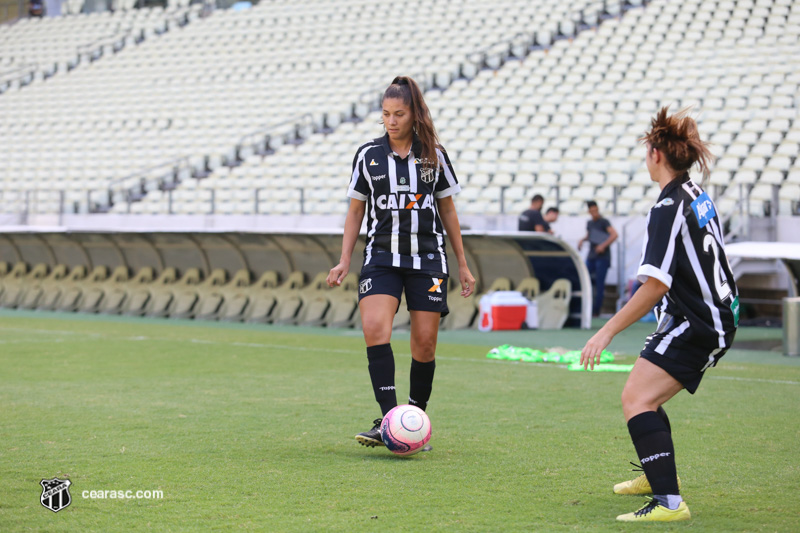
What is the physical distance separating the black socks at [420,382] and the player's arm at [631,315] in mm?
1699

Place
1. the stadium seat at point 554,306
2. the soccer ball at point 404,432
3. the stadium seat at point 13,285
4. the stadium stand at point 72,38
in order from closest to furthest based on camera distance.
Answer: the soccer ball at point 404,432, the stadium seat at point 554,306, the stadium seat at point 13,285, the stadium stand at point 72,38

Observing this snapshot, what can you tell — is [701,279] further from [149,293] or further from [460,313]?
[149,293]

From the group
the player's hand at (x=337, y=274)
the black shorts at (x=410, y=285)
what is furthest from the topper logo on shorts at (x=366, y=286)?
the player's hand at (x=337, y=274)

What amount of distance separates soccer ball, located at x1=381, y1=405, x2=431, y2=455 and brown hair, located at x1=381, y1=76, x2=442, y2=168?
129 cm

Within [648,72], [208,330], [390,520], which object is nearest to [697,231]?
[390,520]

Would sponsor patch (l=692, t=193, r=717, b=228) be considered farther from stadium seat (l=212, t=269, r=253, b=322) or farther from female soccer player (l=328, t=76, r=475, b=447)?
stadium seat (l=212, t=269, r=253, b=322)

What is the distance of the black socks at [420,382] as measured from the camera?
536 cm

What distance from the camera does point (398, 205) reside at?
518 cm

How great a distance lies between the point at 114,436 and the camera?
18.2ft

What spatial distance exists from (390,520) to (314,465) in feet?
3.73

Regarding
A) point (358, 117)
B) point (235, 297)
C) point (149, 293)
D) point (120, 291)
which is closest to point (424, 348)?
point (235, 297)

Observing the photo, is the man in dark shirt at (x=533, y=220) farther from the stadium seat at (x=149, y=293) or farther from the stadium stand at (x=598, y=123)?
the stadium seat at (x=149, y=293)

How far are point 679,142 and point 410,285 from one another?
5.83ft

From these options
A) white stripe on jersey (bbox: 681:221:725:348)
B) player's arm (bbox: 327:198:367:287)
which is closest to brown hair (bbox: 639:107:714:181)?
white stripe on jersey (bbox: 681:221:725:348)
